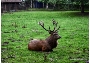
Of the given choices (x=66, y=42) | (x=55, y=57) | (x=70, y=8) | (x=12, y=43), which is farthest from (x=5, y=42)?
(x=70, y=8)

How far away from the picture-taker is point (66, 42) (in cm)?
1327

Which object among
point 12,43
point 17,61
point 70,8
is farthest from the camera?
point 70,8

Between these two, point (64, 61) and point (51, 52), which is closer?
point (64, 61)

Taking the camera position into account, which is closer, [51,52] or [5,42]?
[51,52]

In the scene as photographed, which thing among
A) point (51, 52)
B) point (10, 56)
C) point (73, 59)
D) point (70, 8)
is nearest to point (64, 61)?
point (73, 59)

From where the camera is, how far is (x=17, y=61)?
9266 mm

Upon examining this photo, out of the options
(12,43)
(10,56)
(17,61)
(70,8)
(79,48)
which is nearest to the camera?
(17,61)

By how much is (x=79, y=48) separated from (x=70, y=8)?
41.2 m

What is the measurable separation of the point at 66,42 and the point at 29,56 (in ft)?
12.0

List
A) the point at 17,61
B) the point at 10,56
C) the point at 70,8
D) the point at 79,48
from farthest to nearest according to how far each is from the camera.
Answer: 1. the point at 70,8
2. the point at 79,48
3. the point at 10,56
4. the point at 17,61

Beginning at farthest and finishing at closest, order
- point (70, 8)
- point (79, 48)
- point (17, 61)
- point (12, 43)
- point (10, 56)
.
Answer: point (70, 8), point (12, 43), point (79, 48), point (10, 56), point (17, 61)

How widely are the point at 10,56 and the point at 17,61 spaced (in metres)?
A: 0.76

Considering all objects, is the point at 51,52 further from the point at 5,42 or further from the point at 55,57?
the point at 5,42

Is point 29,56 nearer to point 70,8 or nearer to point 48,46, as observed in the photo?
point 48,46
